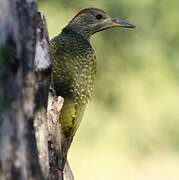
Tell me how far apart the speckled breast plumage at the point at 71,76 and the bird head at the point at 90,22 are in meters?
0.56

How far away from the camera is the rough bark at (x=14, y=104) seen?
268 cm

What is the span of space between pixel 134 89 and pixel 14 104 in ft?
23.2

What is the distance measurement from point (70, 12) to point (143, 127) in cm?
221

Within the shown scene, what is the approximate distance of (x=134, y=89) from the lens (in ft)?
31.9

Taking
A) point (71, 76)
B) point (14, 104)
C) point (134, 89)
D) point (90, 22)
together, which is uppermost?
point (134, 89)

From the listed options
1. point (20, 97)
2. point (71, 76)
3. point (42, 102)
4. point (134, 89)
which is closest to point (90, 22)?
point (71, 76)

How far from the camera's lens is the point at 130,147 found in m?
9.28

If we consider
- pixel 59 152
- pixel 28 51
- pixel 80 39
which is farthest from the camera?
pixel 80 39

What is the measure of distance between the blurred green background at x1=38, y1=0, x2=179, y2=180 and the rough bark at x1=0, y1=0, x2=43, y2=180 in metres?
5.62

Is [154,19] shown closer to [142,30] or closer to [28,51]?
[142,30]

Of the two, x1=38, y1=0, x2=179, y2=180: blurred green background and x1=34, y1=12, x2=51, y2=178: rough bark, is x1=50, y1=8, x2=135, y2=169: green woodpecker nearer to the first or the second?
x1=34, y1=12, x2=51, y2=178: rough bark

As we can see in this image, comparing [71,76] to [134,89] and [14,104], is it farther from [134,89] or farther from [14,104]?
[134,89]

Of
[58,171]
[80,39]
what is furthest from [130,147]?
[58,171]

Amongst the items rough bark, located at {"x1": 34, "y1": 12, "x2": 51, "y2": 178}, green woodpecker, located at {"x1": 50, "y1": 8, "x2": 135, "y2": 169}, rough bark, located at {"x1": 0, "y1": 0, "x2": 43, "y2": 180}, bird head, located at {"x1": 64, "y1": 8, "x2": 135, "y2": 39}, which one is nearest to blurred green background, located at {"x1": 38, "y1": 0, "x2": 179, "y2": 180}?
bird head, located at {"x1": 64, "y1": 8, "x2": 135, "y2": 39}
